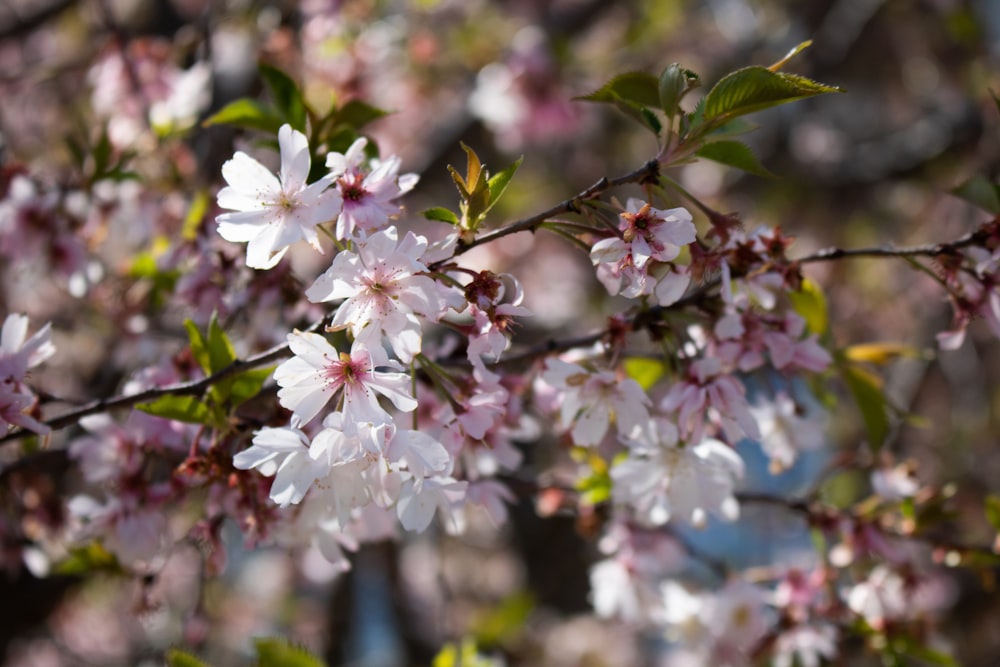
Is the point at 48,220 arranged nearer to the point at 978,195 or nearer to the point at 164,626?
the point at 978,195

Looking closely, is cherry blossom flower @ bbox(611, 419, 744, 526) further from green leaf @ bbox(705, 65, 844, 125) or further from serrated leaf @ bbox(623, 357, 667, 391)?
green leaf @ bbox(705, 65, 844, 125)

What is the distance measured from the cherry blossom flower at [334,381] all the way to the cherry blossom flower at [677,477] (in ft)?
1.31

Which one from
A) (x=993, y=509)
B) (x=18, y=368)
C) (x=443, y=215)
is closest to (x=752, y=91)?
(x=443, y=215)

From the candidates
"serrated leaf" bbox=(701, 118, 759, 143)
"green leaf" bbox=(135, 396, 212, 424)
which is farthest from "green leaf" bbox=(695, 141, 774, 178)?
"green leaf" bbox=(135, 396, 212, 424)

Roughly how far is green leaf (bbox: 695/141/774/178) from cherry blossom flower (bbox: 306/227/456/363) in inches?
14.8

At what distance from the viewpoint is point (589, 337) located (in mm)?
1208

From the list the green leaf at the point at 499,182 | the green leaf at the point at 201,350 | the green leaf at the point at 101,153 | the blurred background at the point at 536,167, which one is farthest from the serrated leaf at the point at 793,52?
the blurred background at the point at 536,167

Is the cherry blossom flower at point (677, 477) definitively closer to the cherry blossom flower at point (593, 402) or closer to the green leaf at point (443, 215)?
the cherry blossom flower at point (593, 402)

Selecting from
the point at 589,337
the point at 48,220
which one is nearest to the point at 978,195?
the point at 589,337

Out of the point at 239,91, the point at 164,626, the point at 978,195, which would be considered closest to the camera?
the point at 978,195

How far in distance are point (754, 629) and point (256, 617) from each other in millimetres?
3707

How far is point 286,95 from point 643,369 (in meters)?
0.68

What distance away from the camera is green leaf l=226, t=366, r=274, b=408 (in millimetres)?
1091

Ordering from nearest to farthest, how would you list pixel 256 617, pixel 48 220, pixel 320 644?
pixel 48 220, pixel 320 644, pixel 256 617
